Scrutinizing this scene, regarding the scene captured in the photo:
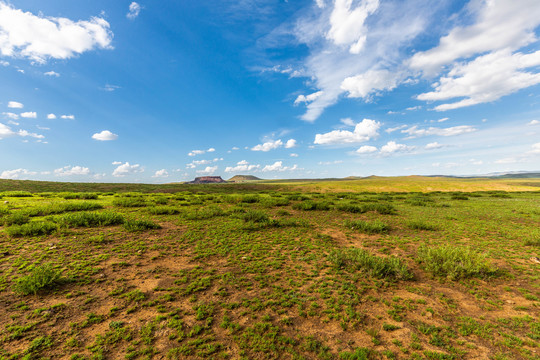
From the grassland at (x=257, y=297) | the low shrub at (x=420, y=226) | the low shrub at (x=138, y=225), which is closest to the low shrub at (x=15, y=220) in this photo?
the grassland at (x=257, y=297)

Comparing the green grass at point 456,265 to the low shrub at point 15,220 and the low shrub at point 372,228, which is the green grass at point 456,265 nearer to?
the low shrub at point 372,228

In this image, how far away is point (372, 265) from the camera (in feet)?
26.0

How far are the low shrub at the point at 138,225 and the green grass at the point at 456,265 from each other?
1554cm

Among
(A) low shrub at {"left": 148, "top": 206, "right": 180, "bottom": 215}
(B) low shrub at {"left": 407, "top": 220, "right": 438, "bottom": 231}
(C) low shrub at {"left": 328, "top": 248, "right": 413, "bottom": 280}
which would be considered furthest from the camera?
A: (A) low shrub at {"left": 148, "top": 206, "right": 180, "bottom": 215}

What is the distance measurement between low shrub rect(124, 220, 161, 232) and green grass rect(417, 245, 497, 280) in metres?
15.5

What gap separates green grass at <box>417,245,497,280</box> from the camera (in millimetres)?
7453

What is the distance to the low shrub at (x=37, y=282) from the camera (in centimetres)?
598

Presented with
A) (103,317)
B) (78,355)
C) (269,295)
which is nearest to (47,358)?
(78,355)

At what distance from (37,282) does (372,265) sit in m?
11.7

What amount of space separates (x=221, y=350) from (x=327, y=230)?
11.0 meters

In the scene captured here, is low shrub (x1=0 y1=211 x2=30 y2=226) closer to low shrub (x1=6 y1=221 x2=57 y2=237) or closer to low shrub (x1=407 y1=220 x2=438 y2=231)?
low shrub (x1=6 y1=221 x2=57 y2=237)

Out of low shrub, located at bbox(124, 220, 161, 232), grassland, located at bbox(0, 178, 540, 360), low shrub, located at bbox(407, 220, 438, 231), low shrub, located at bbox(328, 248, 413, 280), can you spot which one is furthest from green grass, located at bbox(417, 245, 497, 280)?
low shrub, located at bbox(124, 220, 161, 232)

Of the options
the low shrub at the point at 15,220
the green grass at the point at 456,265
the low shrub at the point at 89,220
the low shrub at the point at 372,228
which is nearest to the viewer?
the green grass at the point at 456,265

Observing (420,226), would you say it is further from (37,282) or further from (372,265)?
(37,282)
